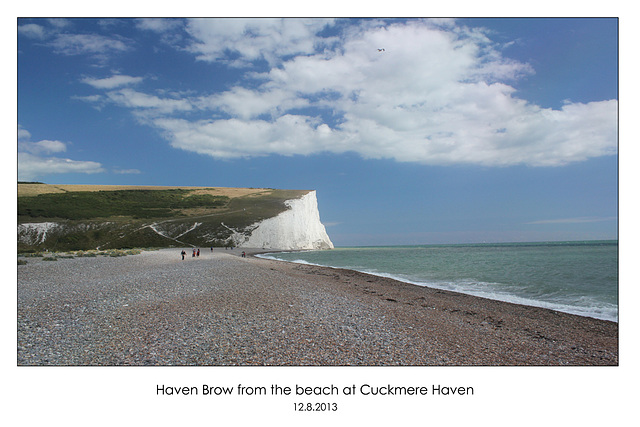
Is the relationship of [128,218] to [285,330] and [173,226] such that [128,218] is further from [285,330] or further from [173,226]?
[285,330]

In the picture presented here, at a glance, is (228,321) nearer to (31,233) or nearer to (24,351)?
(24,351)

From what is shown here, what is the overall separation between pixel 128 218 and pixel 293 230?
38.1 m

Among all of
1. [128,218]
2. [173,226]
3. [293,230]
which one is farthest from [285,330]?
[128,218]

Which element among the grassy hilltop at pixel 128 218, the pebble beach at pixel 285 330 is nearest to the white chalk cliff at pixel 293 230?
the grassy hilltop at pixel 128 218

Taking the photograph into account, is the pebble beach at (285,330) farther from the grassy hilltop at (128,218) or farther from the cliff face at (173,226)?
the cliff face at (173,226)

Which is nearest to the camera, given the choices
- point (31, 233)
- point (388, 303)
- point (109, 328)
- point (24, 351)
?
point (24, 351)

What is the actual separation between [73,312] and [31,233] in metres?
65.0

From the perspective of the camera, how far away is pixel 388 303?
1195 centimetres

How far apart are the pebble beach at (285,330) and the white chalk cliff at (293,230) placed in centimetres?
5912

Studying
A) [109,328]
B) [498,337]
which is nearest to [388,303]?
[498,337]

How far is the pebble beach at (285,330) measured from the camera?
20.2ft

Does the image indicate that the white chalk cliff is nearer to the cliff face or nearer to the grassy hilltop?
the cliff face

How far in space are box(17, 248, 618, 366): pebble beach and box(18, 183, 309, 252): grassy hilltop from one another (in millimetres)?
53279

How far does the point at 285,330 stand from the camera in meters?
7.64
